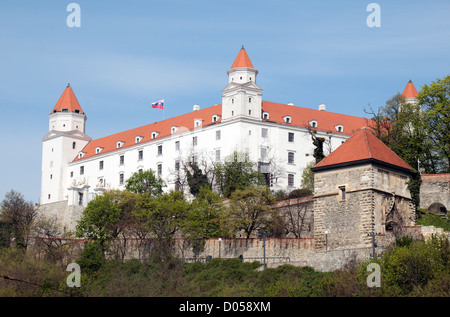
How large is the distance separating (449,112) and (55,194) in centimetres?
4609

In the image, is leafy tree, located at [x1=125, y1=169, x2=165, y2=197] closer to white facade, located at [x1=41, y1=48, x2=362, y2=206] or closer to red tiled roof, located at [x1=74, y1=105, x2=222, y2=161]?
white facade, located at [x1=41, y1=48, x2=362, y2=206]

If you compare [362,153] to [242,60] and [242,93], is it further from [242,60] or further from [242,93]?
[242,60]

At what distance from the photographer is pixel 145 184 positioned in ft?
254

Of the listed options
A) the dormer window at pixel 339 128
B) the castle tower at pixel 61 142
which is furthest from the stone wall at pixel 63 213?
the dormer window at pixel 339 128

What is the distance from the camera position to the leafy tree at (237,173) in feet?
234

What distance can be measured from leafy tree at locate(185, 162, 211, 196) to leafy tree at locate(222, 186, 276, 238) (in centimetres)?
1518

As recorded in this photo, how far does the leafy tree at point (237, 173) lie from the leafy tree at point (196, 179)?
1601 mm

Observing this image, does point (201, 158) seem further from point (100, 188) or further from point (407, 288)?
point (407, 288)

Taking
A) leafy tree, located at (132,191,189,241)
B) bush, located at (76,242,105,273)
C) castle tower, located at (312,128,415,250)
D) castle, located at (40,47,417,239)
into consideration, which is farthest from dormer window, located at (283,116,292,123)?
castle tower, located at (312,128,415,250)

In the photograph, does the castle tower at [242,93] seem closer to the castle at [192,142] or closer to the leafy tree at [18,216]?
the castle at [192,142]

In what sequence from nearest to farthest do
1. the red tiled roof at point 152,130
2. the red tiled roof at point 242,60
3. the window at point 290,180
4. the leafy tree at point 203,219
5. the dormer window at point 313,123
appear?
the leafy tree at point 203,219, the window at point 290,180, the red tiled roof at point 242,60, the dormer window at point 313,123, the red tiled roof at point 152,130

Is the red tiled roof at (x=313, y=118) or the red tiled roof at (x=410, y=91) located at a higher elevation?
the red tiled roof at (x=410, y=91)

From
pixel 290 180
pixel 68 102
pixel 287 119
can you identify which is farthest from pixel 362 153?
pixel 68 102

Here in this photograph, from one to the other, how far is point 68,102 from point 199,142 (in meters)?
22.0
